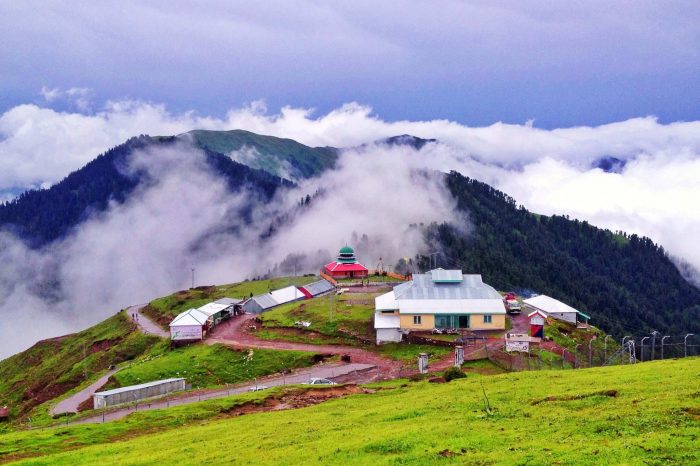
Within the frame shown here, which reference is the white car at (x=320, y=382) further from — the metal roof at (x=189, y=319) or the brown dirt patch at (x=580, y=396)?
the metal roof at (x=189, y=319)

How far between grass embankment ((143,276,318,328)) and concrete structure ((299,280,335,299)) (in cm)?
1077

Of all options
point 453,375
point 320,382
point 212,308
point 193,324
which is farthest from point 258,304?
point 453,375

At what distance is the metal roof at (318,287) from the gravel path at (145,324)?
33.2m

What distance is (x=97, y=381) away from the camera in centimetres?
9412

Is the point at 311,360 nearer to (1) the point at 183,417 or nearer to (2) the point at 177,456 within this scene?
(1) the point at 183,417

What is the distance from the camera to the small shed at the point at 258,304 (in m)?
127

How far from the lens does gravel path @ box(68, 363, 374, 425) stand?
2479 inches

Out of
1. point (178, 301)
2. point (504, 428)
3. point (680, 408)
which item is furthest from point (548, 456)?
point (178, 301)

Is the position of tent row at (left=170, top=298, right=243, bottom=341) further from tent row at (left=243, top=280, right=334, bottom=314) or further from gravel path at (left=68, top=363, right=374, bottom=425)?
gravel path at (left=68, top=363, right=374, bottom=425)

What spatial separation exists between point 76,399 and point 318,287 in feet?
224

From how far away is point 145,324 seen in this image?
142000mm

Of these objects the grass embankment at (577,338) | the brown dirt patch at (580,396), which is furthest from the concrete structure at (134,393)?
the grass embankment at (577,338)

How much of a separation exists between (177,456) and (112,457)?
19.0 ft

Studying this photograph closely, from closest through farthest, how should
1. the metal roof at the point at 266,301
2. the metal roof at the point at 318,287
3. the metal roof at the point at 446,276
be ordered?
the metal roof at the point at 446,276 → the metal roof at the point at 266,301 → the metal roof at the point at 318,287
